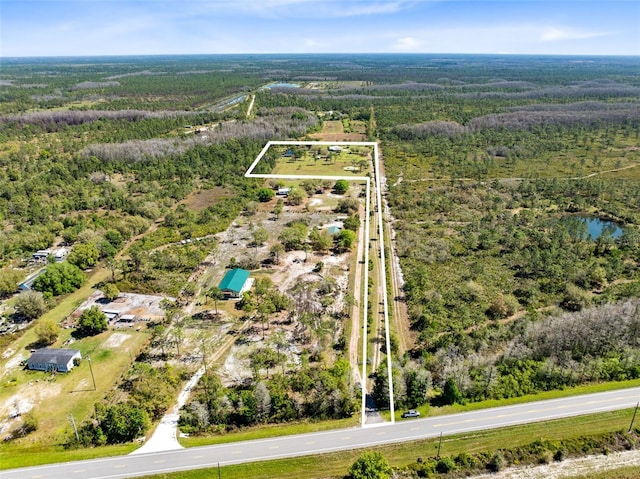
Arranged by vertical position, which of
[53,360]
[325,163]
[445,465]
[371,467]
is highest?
[325,163]

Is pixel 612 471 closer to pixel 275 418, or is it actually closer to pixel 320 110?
pixel 275 418

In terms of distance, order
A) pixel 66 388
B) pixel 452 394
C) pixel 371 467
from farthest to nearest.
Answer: pixel 66 388
pixel 452 394
pixel 371 467

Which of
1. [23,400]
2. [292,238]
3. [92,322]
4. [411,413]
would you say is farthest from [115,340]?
[411,413]

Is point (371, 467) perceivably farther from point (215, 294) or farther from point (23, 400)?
point (23, 400)

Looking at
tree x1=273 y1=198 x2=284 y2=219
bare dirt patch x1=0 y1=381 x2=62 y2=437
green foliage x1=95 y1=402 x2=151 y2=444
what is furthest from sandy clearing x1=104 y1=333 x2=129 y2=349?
tree x1=273 y1=198 x2=284 y2=219

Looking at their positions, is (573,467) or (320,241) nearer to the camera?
(573,467)

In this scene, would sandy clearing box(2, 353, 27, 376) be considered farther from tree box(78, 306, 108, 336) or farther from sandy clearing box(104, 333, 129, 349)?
sandy clearing box(104, 333, 129, 349)
